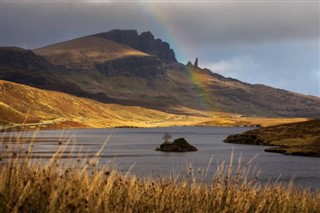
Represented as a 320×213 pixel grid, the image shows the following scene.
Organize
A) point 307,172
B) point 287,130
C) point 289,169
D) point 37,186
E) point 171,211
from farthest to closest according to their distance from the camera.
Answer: point 287,130
point 289,169
point 307,172
point 171,211
point 37,186

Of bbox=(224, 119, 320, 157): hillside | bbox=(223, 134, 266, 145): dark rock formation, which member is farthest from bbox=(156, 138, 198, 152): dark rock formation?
bbox=(223, 134, 266, 145): dark rock formation

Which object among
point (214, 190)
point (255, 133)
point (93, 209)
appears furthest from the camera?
point (255, 133)

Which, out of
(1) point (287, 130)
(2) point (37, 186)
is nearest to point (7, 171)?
(2) point (37, 186)

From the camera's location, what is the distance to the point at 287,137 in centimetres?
13925

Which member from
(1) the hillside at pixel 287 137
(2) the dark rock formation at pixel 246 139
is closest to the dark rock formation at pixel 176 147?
(1) the hillside at pixel 287 137

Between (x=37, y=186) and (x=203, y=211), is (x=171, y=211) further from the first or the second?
(x=37, y=186)

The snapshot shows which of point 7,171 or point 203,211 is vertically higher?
point 7,171

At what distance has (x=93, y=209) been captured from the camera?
8.98 meters

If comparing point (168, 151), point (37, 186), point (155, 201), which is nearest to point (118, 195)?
point (155, 201)

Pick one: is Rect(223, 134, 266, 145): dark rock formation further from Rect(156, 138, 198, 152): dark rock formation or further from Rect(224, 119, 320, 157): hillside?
Rect(156, 138, 198, 152): dark rock formation

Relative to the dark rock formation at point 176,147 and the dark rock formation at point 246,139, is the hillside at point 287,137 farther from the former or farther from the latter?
the dark rock formation at point 176,147

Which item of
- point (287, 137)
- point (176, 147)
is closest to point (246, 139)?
point (287, 137)

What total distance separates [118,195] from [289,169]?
207 feet

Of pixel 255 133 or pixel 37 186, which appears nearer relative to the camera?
pixel 37 186
